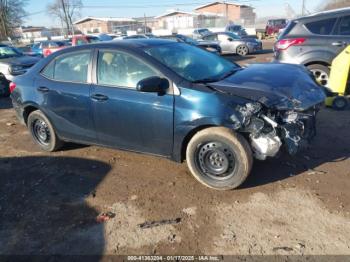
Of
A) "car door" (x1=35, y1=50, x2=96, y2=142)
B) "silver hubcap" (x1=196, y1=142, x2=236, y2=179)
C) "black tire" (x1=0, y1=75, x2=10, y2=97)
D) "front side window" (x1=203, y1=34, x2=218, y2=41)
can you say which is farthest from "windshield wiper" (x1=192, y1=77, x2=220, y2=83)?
"front side window" (x1=203, y1=34, x2=218, y2=41)

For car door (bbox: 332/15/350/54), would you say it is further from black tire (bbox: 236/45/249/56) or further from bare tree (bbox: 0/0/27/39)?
bare tree (bbox: 0/0/27/39)

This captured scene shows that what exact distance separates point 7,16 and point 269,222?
60785 millimetres

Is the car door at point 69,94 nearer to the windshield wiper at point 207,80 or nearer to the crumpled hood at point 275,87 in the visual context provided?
the windshield wiper at point 207,80

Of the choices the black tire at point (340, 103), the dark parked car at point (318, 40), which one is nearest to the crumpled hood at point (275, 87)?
the black tire at point (340, 103)

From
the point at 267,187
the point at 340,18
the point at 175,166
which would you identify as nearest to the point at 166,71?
the point at 175,166

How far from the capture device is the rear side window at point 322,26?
7.16 meters

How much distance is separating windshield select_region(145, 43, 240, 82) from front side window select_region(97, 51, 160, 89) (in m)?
0.22

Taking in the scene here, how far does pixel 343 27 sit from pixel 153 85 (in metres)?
5.34

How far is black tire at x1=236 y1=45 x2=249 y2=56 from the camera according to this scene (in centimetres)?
1927

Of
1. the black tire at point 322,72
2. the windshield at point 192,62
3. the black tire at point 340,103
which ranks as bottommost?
the black tire at point 340,103

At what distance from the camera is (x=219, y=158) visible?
3828mm

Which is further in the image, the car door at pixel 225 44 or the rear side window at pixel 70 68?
the car door at pixel 225 44

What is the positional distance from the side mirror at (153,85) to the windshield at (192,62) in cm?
27

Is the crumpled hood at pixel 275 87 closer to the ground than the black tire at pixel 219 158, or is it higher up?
higher up
